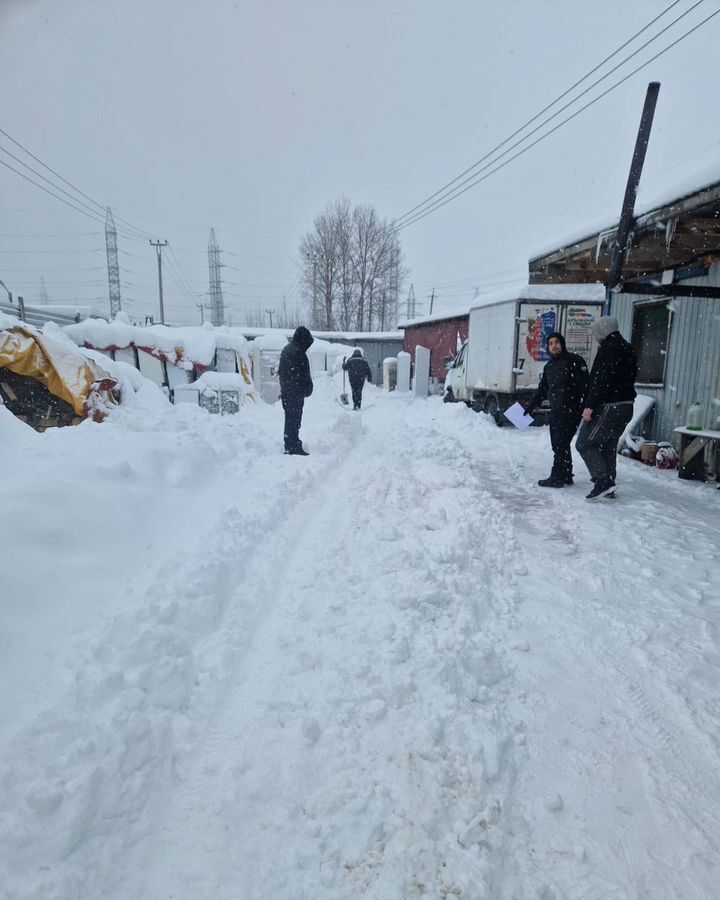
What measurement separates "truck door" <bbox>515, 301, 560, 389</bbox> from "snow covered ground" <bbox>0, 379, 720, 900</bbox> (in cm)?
706

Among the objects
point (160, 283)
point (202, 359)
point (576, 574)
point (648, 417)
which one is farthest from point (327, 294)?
point (576, 574)

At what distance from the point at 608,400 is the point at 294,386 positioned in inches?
158

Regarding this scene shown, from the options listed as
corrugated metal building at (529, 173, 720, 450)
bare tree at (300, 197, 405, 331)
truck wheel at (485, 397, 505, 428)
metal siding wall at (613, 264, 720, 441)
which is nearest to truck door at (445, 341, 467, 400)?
truck wheel at (485, 397, 505, 428)

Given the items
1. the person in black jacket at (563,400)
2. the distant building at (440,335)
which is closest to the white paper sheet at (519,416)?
the person in black jacket at (563,400)

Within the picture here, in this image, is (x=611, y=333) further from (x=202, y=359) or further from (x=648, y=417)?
(x=202, y=359)

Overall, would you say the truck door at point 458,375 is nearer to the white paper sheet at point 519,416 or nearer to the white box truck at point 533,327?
the white box truck at point 533,327

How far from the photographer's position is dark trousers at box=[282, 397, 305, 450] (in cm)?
679

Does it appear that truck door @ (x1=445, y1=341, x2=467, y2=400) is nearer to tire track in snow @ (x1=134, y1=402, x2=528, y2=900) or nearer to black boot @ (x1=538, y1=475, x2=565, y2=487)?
black boot @ (x1=538, y1=475, x2=565, y2=487)

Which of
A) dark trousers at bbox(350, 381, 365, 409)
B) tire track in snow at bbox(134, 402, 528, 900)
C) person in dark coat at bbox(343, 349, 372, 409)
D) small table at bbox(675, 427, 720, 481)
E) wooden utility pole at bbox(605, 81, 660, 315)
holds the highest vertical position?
wooden utility pole at bbox(605, 81, 660, 315)

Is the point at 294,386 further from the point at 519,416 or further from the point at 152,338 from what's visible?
the point at 152,338

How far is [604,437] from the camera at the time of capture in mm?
5285

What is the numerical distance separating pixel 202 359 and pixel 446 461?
7.99 meters

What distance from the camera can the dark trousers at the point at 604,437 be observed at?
523cm

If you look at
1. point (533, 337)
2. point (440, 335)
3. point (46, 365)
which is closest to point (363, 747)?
point (46, 365)
